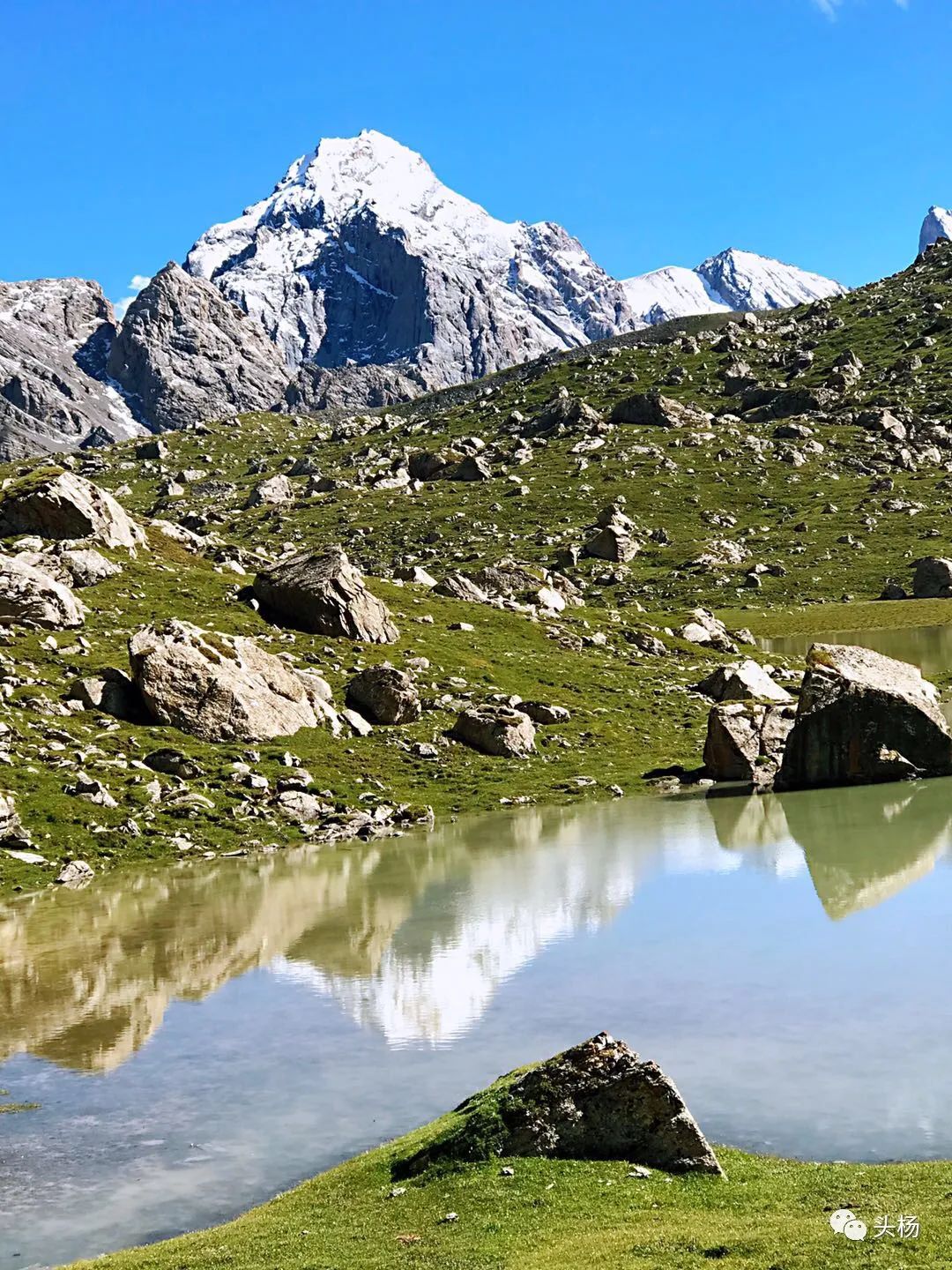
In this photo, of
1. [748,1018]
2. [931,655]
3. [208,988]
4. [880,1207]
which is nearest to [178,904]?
[208,988]

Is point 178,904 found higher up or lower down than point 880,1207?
higher up

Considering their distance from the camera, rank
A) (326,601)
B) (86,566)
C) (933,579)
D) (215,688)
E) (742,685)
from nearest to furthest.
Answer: (215,688) → (742,685) → (326,601) → (86,566) → (933,579)

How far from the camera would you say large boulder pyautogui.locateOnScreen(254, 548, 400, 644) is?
83.8 meters

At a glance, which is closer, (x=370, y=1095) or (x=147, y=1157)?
(x=147, y=1157)

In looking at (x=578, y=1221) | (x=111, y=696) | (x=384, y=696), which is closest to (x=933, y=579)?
(x=384, y=696)

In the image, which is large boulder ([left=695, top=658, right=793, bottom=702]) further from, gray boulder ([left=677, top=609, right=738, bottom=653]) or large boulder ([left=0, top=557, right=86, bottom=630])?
large boulder ([left=0, top=557, right=86, bottom=630])

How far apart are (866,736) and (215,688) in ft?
117

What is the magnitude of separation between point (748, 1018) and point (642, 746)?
4492 centimetres

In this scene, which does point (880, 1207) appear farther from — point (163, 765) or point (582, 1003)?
point (163, 765)

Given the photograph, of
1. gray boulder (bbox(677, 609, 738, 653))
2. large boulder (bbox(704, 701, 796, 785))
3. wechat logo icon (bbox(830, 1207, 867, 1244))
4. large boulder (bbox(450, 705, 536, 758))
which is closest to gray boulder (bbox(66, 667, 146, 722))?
large boulder (bbox(450, 705, 536, 758))

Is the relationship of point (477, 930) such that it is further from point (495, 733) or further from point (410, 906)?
point (495, 733)

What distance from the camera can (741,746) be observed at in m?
65.2

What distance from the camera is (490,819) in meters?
59.5

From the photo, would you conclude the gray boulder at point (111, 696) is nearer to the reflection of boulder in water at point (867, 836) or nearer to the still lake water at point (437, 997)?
the still lake water at point (437, 997)
